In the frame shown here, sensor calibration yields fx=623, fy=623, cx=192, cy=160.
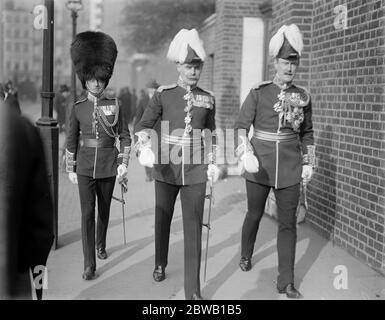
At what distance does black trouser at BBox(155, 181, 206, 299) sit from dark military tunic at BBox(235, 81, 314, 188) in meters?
0.68

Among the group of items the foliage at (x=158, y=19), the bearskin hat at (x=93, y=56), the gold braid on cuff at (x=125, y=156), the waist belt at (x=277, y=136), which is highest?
the foliage at (x=158, y=19)

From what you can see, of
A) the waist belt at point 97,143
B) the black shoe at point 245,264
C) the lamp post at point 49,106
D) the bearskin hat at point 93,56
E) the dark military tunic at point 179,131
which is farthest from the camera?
the lamp post at point 49,106

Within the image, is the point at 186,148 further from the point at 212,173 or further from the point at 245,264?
the point at 245,264

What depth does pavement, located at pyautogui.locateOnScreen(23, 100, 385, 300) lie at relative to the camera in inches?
203

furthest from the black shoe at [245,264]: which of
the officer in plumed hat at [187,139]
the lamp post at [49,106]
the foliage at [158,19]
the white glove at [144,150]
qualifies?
the foliage at [158,19]

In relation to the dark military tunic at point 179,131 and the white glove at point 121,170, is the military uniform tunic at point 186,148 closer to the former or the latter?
the dark military tunic at point 179,131

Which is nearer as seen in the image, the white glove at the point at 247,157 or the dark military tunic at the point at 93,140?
the white glove at the point at 247,157

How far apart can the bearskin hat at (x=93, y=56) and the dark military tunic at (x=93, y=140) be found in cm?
23

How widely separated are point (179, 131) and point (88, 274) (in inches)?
59.9

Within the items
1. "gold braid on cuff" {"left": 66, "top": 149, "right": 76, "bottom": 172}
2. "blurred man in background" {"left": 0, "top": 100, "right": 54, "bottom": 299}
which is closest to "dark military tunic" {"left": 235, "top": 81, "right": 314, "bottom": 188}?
"gold braid on cuff" {"left": 66, "top": 149, "right": 76, "bottom": 172}

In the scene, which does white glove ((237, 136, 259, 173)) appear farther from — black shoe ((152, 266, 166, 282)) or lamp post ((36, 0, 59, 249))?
lamp post ((36, 0, 59, 249))

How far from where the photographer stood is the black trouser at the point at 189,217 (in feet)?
16.0
